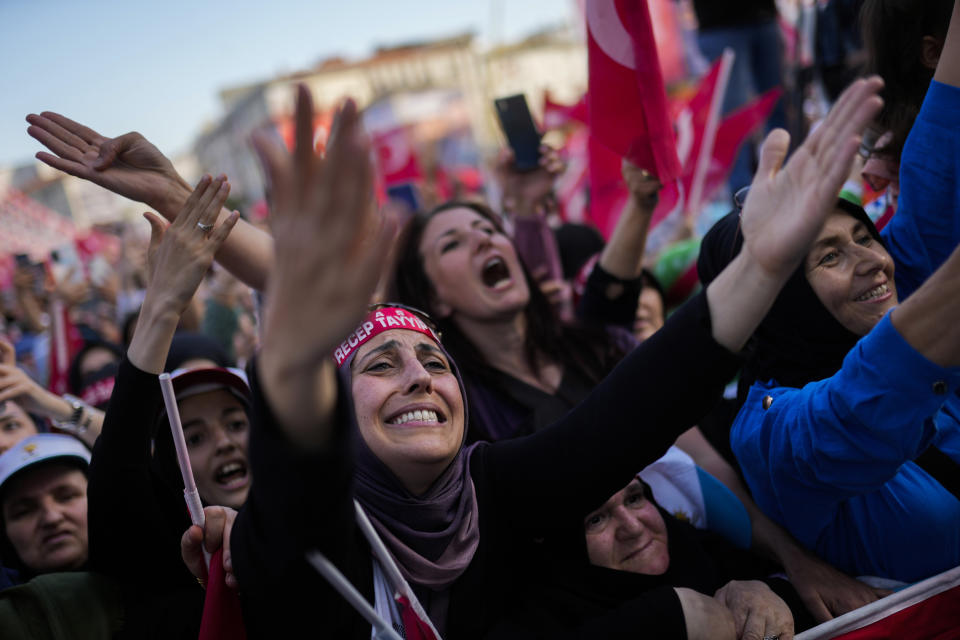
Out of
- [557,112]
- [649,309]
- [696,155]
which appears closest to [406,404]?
[649,309]

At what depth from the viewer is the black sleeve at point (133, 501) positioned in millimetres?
1771

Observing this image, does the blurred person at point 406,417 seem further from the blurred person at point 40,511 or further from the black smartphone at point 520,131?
the black smartphone at point 520,131

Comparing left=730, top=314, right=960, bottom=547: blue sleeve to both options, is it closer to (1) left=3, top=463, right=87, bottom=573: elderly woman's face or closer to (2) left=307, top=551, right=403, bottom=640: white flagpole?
(2) left=307, top=551, right=403, bottom=640: white flagpole

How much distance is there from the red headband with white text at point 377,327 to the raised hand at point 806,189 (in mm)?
847

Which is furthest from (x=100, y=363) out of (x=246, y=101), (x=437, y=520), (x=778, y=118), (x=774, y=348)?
(x=246, y=101)

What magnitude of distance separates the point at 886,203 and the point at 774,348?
0.89 metres

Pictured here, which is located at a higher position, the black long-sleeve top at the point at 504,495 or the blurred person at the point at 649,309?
the black long-sleeve top at the point at 504,495

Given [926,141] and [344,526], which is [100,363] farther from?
[926,141]

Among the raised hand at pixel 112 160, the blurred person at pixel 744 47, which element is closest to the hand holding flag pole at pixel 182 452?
the raised hand at pixel 112 160

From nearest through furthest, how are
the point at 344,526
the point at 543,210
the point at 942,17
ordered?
the point at 344,526 < the point at 942,17 < the point at 543,210

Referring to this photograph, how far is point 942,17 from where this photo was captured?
1.88 metres

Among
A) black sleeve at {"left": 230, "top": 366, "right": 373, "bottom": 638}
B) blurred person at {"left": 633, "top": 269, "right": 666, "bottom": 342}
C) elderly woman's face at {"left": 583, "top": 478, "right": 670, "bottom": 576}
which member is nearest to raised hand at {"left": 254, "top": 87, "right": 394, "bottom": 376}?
black sleeve at {"left": 230, "top": 366, "right": 373, "bottom": 638}

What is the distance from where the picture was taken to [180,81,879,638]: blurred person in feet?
3.55

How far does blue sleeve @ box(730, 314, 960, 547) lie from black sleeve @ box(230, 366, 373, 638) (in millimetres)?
886
